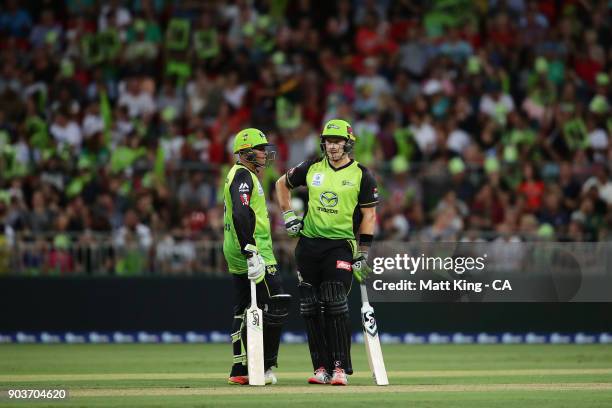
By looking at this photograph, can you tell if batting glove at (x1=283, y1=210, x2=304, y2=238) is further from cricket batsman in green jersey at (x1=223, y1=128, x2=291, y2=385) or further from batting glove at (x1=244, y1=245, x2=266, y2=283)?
batting glove at (x1=244, y1=245, x2=266, y2=283)

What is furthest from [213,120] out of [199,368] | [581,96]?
[199,368]

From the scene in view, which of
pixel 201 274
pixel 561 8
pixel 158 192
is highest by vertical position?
pixel 561 8

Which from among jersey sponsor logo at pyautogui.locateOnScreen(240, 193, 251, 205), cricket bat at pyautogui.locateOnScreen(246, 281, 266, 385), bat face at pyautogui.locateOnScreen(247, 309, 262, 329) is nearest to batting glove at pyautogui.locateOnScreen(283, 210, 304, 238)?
jersey sponsor logo at pyautogui.locateOnScreen(240, 193, 251, 205)

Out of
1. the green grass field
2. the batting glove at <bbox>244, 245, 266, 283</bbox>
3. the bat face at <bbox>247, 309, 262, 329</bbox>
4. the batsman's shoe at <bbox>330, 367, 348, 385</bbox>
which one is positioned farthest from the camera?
the batsman's shoe at <bbox>330, 367, 348, 385</bbox>

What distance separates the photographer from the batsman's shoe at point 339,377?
12873 mm

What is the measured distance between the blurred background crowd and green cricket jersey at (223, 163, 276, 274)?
282 inches

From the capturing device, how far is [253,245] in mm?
12789

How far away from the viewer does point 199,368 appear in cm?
1545

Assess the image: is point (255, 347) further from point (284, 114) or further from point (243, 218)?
point (284, 114)

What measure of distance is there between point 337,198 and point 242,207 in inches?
37.1

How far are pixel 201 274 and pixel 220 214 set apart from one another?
113 cm

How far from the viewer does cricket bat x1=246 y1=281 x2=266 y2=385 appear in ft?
41.8

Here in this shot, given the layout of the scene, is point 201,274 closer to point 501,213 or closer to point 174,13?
point 501,213

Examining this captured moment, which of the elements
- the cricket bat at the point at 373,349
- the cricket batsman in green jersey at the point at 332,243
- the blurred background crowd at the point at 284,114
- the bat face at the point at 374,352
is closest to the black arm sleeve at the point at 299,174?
the cricket batsman in green jersey at the point at 332,243
